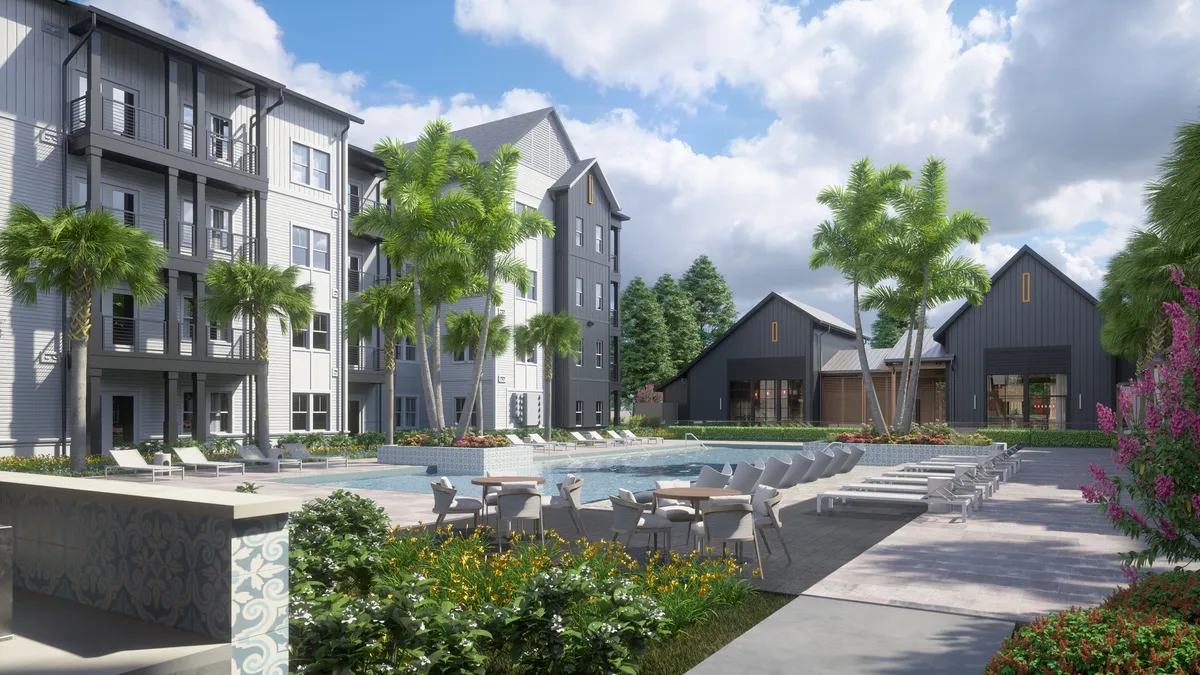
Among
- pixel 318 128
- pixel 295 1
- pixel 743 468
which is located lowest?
pixel 743 468

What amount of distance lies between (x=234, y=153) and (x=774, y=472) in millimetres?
20599

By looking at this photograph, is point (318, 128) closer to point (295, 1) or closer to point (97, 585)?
point (295, 1)

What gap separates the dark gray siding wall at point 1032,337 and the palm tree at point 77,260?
3113cm

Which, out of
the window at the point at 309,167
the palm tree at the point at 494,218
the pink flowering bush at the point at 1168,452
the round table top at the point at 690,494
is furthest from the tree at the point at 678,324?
the pink flowering bush at the point at 1168,452

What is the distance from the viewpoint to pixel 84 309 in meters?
17.4

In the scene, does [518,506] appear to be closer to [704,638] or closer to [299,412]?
[704,638]

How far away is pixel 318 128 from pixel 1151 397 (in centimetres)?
2850

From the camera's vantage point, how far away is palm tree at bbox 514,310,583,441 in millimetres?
32312

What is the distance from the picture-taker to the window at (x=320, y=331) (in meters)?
28.8

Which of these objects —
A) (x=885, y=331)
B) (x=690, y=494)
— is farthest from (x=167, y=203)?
(x=885, y=331)

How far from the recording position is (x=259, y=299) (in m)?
22.0

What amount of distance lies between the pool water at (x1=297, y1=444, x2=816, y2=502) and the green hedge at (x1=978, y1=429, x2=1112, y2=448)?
7.92 m

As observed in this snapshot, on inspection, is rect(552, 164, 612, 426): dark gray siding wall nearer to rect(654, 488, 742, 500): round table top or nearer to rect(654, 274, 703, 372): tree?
rect(654, 274, 703, 372): tree

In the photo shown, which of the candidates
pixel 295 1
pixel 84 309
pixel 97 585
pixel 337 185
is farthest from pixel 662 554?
pixel 337 185
